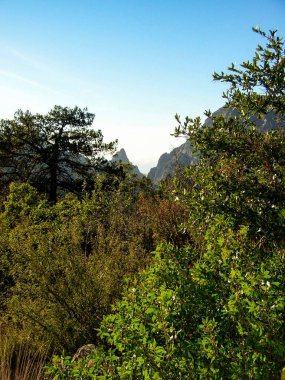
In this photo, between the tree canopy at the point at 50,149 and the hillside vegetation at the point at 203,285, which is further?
the tree canopy at the point at 50,149

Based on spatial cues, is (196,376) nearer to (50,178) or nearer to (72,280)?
(72,280)

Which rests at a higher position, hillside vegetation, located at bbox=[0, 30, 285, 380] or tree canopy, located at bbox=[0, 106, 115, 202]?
tree canopy, located at bbox=[0, 106, 115, 202]

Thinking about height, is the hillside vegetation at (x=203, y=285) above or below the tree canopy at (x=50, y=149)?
below

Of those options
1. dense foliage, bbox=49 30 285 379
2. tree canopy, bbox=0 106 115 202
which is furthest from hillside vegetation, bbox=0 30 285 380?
tree canopy, bbox=0 106 115 202

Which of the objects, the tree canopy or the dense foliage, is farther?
the tree canopy

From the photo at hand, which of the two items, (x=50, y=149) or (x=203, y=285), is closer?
(x=203, y=285)

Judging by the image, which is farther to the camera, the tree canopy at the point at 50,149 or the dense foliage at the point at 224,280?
the tree canopy at the point at 50,149

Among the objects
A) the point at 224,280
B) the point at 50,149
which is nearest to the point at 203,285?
the point at 224,280

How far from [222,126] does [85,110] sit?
62.0 ft

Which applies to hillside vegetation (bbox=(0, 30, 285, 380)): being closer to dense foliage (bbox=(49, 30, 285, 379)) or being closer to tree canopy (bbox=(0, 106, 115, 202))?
dense foliage (bbox=(49, 30, 285, 379))

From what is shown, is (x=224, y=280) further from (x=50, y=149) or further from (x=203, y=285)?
(x=50, y=149)

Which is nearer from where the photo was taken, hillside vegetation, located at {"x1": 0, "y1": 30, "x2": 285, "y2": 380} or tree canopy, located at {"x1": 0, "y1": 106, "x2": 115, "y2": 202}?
hillside vegetation, located at {"x1": 0, "y1": 30, "x2": 285, "y2": 380}

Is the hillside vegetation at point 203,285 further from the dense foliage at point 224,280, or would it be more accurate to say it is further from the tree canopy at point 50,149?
the tree canopy at point 50,149

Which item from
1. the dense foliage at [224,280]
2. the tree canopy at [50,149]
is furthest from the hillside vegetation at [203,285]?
the tree canopy at [50,149]
